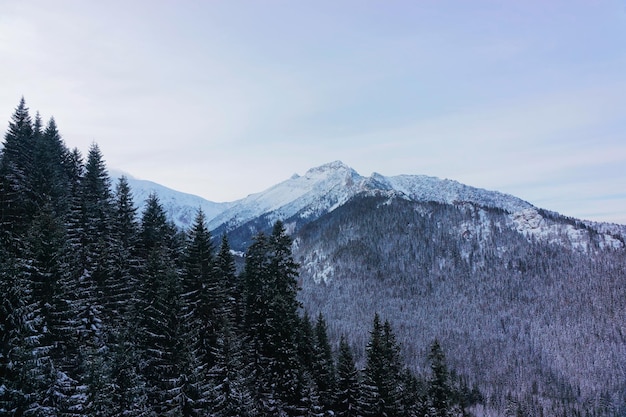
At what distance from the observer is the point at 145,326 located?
101 ft

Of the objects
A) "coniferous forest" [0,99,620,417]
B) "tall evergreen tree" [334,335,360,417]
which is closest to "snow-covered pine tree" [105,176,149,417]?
"coniferous forest" [0,99,620,417]

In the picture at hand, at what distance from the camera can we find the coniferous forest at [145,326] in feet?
80.3

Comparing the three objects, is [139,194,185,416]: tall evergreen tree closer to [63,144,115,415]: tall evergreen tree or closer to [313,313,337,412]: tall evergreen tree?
[63,144,115,415]: tall evergreen tree

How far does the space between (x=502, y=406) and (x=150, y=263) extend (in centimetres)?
16357

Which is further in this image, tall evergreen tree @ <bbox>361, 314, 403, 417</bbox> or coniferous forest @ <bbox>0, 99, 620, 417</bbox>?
tall evergreen tree @ <bbox>361, 314, 403, 417</bbox>

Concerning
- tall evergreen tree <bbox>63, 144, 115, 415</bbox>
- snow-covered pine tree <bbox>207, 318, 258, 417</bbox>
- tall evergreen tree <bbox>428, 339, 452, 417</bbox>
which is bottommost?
tall evergreen tree <bbox>428, 339, 452, 417</bbox>

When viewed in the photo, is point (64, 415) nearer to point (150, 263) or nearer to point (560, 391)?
point (150, 263)

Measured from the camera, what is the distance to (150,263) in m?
33.1

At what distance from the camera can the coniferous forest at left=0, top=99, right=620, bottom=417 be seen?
2447 centimetres

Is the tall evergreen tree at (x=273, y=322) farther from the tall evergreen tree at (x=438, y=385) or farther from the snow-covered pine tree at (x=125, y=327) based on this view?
the tall evergreen tree at (x=438, y=385)

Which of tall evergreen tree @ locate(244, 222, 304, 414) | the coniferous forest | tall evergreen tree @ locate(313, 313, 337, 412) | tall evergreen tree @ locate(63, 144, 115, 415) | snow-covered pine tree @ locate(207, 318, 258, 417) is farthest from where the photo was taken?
tall evergreen tree @ locate(313, 313, 337, 412)

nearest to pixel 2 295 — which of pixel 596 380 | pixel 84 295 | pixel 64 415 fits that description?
pixel 64 415

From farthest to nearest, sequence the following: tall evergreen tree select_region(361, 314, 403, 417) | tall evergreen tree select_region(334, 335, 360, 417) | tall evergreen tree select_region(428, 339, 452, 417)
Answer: tall evergreen tree select_region(428, 339, 452, 417) < tall evergreen tree select_region(334, 335, 360, 417) < tall evergreen tree select_region(361, 314, 403, 417)

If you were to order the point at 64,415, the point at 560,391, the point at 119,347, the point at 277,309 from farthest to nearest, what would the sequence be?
the point at 560,391
the point at 277,309
the point at 119,347
the point at 64,415
